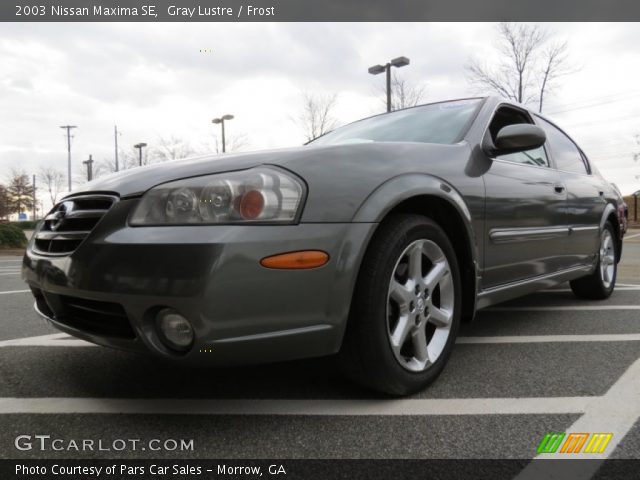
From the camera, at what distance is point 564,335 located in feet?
10.1

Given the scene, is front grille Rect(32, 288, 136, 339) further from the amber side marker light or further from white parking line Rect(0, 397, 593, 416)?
the amber side marker light

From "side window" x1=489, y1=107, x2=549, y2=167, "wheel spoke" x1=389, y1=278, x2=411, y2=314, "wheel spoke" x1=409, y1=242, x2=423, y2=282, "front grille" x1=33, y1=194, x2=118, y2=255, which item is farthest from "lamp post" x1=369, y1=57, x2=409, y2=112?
"front grille" x1=33, y1=194, x2=118, y2=255

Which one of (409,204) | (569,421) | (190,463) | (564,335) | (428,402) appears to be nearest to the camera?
(190,463)

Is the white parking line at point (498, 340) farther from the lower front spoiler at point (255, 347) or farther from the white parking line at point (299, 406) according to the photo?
the lower front spoiler at point (255, 347)

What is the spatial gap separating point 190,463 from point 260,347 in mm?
411

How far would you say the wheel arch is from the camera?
192 centimetres

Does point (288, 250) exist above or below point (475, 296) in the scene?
above

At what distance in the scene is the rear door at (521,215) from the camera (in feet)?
8.59

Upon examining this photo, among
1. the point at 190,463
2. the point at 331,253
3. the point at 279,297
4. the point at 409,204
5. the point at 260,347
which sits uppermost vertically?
the point at 409,204

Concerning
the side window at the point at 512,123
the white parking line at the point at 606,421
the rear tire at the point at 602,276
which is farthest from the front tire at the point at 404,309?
the rear tire at the point at 602,276

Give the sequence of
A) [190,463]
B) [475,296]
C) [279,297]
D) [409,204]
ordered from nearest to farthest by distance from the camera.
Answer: [190,463] → [279,297] → [409,204] → [475,296]

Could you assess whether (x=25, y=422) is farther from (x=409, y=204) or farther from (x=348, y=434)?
(x=409, y=204)

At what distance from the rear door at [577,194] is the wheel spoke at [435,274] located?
1.62 meters

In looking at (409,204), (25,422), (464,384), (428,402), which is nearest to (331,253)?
(409,204)
